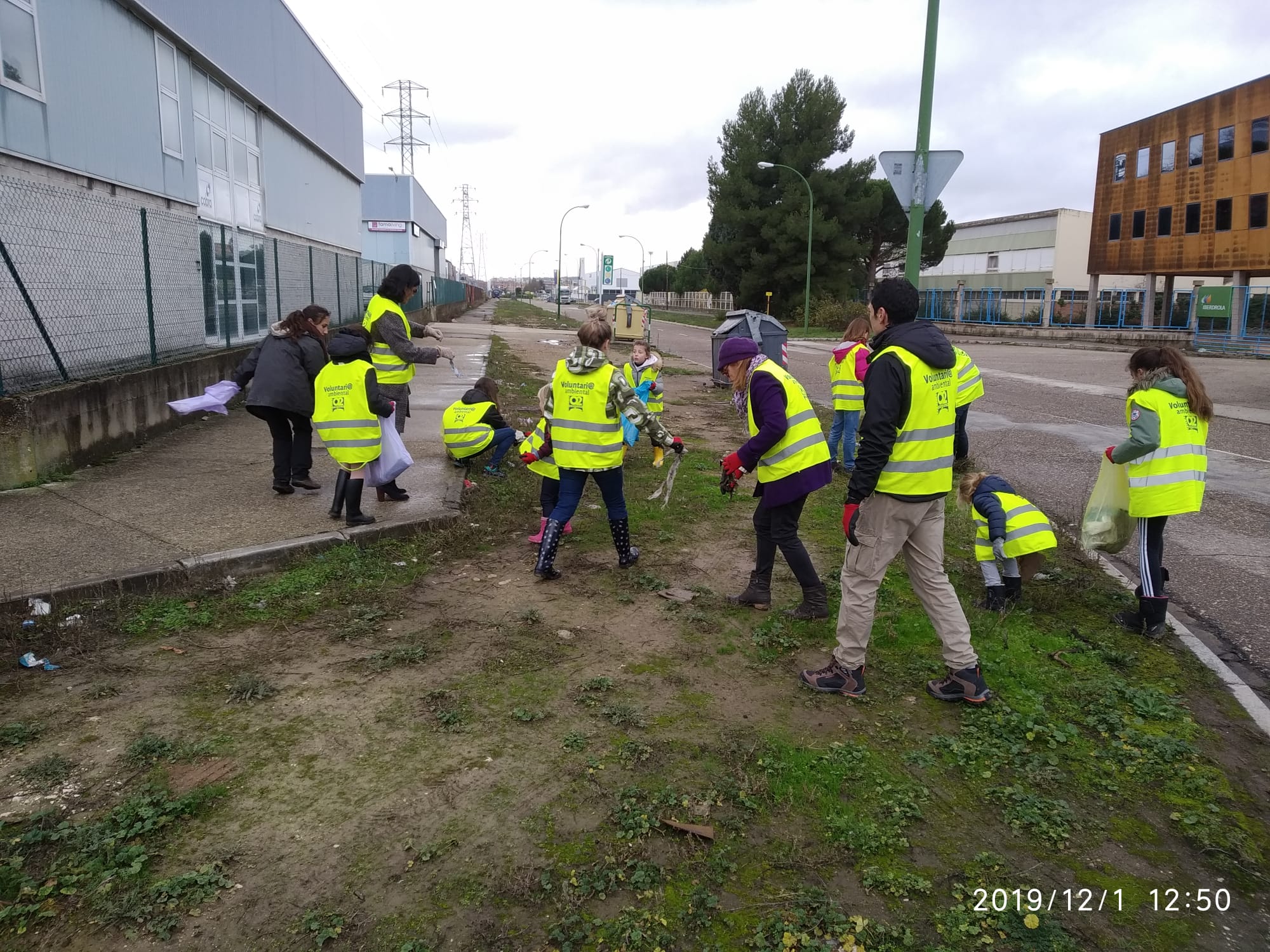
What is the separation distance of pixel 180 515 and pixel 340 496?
115 cm

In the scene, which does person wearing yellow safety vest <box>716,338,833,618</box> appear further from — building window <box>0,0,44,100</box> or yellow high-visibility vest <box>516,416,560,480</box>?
building window <box>0,0,44,100</box>

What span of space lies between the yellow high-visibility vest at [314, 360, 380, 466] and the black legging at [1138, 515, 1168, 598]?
191 inches

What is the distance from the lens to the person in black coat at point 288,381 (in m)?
6.50

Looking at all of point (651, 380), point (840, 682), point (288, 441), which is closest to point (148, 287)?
point (288, 441)

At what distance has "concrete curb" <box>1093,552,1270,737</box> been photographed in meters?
3.85

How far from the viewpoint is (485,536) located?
20.9ft

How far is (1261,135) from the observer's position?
31031mm

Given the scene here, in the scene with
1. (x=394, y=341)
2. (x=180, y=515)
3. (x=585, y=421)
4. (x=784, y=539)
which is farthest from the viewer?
(x=394, y=341)

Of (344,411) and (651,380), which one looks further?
(651,380)

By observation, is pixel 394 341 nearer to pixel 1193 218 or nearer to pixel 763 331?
pixel 763 331

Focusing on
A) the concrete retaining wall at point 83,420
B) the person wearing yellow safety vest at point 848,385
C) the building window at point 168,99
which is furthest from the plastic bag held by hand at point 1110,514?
the building window at point 168,99

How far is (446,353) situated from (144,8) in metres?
8.02

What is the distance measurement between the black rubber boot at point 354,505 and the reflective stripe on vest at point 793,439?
289 centimetres

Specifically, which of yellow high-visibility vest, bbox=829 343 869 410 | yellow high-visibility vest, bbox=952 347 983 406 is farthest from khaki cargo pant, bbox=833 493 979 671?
yellow high-visibility vest, bbox=829 343 869 410
